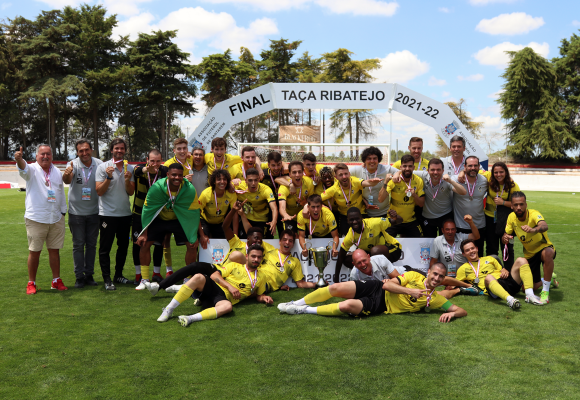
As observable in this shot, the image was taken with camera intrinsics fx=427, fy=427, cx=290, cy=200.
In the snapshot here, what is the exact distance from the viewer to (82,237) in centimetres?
583

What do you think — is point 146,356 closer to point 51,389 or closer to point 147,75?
point 51,389

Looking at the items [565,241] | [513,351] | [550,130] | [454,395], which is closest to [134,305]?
[454,395]

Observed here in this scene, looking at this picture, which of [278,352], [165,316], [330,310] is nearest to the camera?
[278,352]

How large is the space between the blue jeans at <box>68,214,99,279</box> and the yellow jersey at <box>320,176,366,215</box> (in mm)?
3238

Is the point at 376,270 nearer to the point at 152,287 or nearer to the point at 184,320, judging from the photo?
the point at 184,320

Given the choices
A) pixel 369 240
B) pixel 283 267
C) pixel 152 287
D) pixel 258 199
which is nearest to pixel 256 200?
pixel 258 199

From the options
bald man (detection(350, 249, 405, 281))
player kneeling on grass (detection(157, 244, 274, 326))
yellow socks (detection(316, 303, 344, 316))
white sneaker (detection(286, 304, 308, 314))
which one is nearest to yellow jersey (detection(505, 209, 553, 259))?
bald man (detection(350, 249, 405, 281))

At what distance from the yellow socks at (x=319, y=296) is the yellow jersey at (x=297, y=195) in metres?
1.77

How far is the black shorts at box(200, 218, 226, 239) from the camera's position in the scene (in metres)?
6.24

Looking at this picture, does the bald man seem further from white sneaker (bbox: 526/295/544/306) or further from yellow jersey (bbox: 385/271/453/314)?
white sneaker (bbox: 526/295/544/306)

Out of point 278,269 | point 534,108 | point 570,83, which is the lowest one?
point 278,269

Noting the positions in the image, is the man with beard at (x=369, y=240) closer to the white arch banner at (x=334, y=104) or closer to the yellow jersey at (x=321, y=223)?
the yellow jersey at (x=321, y=223)

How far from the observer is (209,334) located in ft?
13.7

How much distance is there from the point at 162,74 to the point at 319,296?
3961 centimetres
